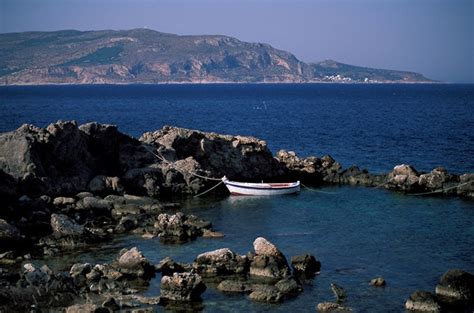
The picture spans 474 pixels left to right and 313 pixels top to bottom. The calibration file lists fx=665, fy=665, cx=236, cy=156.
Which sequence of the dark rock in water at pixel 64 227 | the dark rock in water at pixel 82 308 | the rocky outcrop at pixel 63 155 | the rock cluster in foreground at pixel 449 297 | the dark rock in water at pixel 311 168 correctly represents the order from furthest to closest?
1. the dark rock in water at pixel 311 168
2. the rocky outcrop at pixel 63 155
3. the dark rock in water at pixel 64 227
4. the rock cluster in foreground at pixel 449 297
5. the dark rock in water at pixel 82 308

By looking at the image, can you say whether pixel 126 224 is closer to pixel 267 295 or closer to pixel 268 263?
pixel 268 263

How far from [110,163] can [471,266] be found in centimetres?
3230

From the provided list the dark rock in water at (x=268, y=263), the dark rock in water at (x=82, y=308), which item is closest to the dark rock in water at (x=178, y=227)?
the dark rock in water at (x=268, y=263)

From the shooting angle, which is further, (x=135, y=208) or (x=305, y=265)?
(x=135, y=208)

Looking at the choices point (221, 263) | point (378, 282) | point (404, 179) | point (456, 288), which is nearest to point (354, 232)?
point (378, 282)

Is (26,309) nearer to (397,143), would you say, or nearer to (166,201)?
(166,201)

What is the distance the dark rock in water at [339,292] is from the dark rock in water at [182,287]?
19.6 feet

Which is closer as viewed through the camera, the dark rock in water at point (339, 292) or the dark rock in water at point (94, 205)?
the dark rock in water at point (339, 292)

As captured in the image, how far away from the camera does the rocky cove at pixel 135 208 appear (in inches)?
1160

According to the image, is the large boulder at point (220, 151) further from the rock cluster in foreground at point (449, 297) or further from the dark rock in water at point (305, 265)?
the rock cluster in foreground at point (449, 297)

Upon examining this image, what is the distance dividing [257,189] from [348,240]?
52.5 feet

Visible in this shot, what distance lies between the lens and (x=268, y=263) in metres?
32.8

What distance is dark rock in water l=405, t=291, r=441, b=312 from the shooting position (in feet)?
91.1

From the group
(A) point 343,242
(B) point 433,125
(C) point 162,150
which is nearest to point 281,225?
(A) point 343,242
